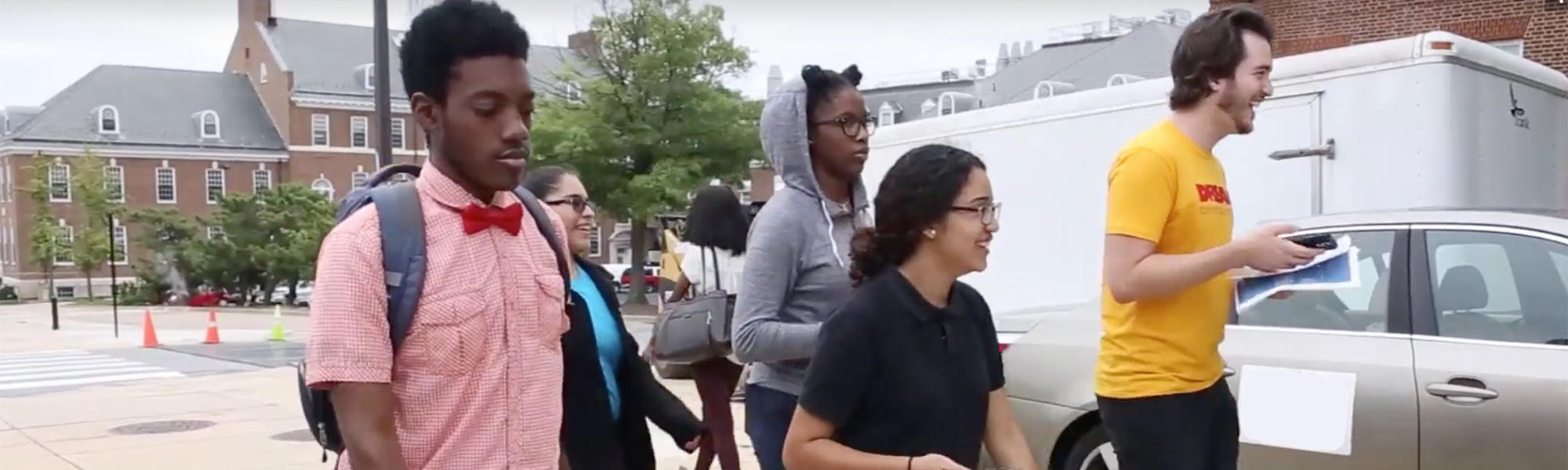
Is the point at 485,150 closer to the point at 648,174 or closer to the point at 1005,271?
the point at 1005,271

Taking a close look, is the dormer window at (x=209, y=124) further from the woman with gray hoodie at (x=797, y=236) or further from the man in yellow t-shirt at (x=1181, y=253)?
the man in yellow t-shirt at (x=1181, y=253)

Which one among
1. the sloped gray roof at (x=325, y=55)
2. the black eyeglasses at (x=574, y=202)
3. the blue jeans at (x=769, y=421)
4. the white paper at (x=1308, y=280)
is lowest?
the blue jeans at (x=769, y=421)

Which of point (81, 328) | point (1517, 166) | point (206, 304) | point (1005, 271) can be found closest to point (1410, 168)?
point (1517, 166)

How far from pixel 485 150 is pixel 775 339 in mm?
1222

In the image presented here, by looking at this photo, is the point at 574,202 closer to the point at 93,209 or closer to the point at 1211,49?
the point at 1211,49

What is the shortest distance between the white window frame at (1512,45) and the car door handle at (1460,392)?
1297 centimetres

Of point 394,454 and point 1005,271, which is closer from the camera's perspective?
point 394,454

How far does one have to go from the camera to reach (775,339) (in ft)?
9.61

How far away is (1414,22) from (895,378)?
52.6ft

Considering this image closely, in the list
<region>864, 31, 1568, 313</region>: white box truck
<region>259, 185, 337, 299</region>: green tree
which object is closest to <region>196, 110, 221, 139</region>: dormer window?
<region>259, 185, 337, 299</region>: green tree

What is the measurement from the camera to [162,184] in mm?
56750

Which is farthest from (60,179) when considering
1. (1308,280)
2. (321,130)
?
(1308,280)

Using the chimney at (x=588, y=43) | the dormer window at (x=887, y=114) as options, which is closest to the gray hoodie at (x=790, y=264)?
the chimney at (x=588, y=43)

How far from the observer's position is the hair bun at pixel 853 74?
3.21 m
